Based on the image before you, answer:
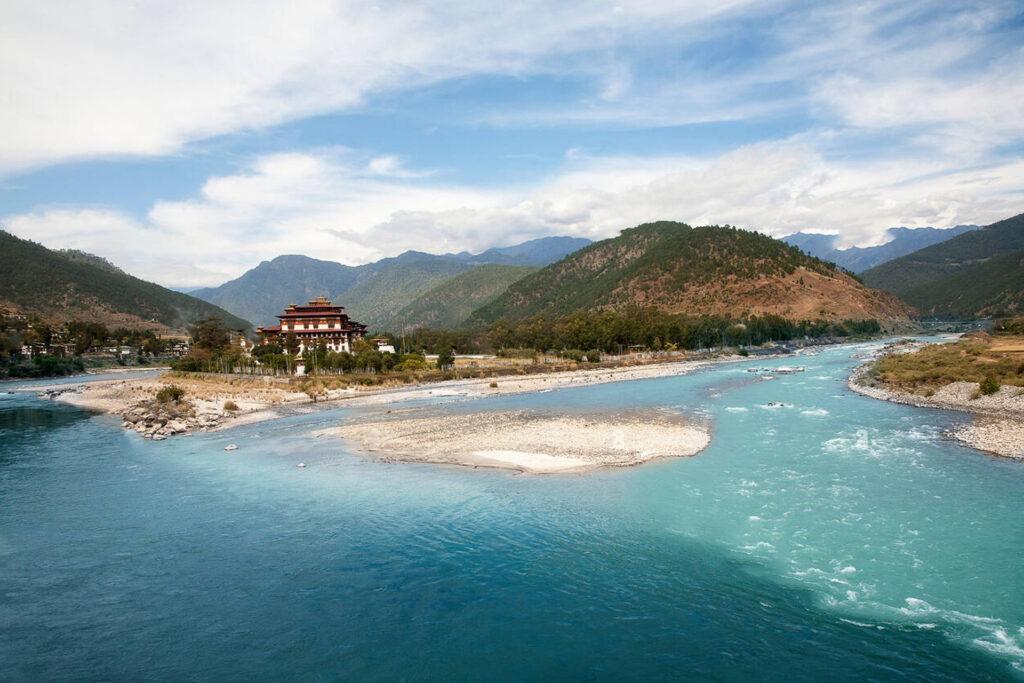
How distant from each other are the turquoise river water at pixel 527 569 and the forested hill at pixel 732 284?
132 m

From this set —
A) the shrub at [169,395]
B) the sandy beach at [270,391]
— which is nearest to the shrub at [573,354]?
the sandy beach at [270,391]

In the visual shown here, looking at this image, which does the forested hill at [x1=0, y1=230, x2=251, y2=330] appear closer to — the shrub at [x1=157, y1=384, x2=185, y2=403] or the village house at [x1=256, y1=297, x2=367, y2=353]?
the village house at [x1=256, y1=297, x2=367, y2=353]

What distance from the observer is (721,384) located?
62344 mm

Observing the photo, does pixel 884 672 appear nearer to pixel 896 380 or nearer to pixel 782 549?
pixel 782 549

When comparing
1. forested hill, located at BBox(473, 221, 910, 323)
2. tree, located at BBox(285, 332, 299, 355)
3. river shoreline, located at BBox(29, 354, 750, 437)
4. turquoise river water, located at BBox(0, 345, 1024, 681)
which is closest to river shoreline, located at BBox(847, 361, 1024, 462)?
turquoise river water, located at BBox(0, 345, 1024, 681)

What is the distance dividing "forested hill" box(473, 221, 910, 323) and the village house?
246ft

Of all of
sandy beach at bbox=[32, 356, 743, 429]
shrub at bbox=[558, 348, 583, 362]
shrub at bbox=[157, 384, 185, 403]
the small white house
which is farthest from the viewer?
the small white house

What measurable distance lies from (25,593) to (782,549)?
20325 mm

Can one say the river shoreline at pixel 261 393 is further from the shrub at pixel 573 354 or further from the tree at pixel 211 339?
the tree at pixel 211 339

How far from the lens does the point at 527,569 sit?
17047 millimetres

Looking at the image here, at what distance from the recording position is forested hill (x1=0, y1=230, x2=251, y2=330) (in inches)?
5711

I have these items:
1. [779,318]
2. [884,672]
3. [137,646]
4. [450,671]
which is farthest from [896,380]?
[779,318]

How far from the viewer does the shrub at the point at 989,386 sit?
39125mm

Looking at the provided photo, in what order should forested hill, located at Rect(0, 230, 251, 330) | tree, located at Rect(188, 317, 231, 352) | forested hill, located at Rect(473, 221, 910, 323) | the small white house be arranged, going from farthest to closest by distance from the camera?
Result: forested hill, located at Rect(473, 221, 910, 323) < forested hill, located at Rect(0, 230, 251, 330) < the small white house < tree, located at Rect(188, 317, 231, 352)
